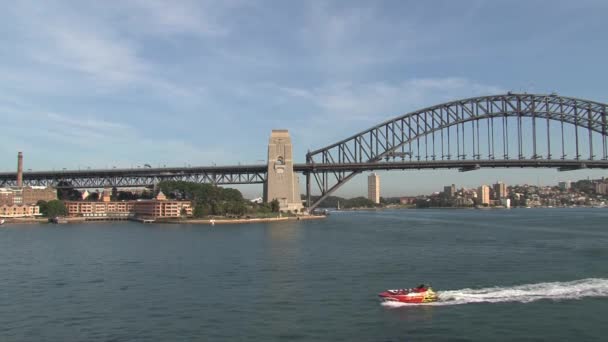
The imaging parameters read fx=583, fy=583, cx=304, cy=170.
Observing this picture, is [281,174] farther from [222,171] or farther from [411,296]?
[411,296]

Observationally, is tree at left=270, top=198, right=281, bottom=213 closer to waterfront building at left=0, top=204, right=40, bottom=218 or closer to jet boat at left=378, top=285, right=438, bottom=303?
waterfront building at left=0, top=204, right=40, bottom=218

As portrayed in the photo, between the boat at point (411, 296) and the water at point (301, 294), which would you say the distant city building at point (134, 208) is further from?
Answer: the boat at point (411, 296)

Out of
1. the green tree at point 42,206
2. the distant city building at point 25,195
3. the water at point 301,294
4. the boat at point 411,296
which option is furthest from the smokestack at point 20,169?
the boat at point 411,296

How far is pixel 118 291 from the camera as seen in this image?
1065 inches

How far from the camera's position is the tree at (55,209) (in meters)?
114

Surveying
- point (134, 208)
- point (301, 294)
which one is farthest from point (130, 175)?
point (301, 294)

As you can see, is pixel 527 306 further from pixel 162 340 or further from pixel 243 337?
pixel 162 340

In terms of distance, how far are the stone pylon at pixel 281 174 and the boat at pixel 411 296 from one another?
261 ft

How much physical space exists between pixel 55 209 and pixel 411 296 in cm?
10505

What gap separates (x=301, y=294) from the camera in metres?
26.0

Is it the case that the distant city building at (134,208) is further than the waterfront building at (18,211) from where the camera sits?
No

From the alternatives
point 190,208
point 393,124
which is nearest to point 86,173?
point 190,208

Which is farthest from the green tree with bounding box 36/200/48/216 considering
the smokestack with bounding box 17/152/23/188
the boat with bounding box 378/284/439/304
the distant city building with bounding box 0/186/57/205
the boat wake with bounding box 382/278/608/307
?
the boat wake with bounding box 382/278/608/307

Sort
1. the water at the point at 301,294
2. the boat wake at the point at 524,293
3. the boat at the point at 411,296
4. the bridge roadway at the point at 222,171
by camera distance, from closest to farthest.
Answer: the water at the point at 301,294 → the boat at the point at 411,296 → the boat wake at the point at 524,293 → the bridge roadway at the point at 222,171
